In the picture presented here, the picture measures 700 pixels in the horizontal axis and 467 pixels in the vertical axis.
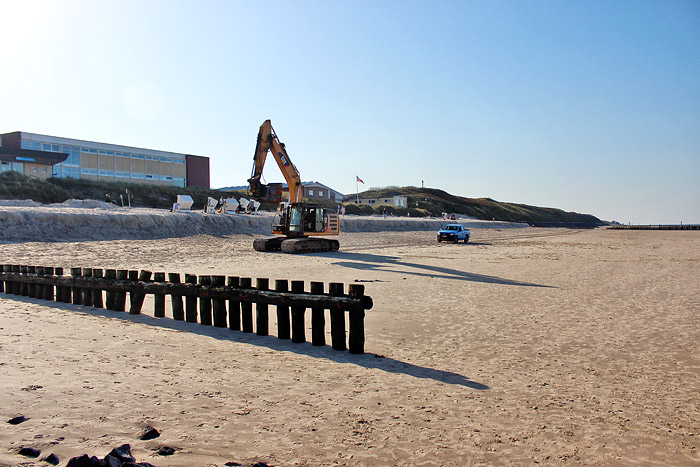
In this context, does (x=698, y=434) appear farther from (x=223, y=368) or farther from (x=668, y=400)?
(x=223, y=368)

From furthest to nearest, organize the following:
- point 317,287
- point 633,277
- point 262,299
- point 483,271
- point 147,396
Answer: point 483,271
point 633,277
point 262,299
point 317,287
point 147,396

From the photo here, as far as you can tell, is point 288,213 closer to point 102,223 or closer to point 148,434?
point 102,223

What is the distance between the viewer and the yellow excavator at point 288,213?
74.9 ft

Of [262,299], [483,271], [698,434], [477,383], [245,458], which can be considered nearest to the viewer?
[245,458]

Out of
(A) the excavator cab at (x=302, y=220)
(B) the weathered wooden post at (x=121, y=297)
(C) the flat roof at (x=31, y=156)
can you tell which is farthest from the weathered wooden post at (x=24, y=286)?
(C) the flat roof at (x=31, y=156)

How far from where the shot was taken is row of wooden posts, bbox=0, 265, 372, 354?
6469mm

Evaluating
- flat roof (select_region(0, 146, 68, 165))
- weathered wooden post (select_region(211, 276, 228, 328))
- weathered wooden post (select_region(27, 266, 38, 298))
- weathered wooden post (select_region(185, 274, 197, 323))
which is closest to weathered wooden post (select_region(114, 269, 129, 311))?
weathered wooden post (select_region(185, 274, 197, 323))

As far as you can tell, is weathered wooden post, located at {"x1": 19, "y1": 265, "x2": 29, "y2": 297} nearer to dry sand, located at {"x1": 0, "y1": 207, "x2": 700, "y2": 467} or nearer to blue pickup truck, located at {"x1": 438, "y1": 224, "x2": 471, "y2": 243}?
dry sand, located at {"x1": 0, "y1": 207, "x2": 700, "y2": 467}

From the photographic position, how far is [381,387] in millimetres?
5102

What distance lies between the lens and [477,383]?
5.28 m

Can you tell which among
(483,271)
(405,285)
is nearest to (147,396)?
(405,285)

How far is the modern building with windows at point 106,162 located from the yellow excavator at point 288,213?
40.8 m

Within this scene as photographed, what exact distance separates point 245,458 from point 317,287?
11.0 ft

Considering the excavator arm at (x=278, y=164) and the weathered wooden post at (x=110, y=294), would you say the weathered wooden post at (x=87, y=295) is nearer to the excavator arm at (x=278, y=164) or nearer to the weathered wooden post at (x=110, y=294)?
the weathered wooden post at (x=110, y=294)
